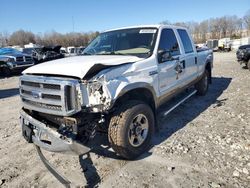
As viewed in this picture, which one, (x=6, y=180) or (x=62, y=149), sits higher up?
(x=62, y=149)

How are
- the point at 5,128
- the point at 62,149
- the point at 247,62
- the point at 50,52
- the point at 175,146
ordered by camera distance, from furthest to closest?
1. the point at 50,52
2. the point at 247,62
3. the point at 5,128
4. the point at 175,146
5. the point at 62,149

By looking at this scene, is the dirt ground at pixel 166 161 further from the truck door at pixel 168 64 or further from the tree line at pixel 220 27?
the tree line at pixel 220 27

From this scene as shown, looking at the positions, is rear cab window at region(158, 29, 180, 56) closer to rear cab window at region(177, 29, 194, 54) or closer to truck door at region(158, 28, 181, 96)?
truck door at region(158, 28, 181, 96)

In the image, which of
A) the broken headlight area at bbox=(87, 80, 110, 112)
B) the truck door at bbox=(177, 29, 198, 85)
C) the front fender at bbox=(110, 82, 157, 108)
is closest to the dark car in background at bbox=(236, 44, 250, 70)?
the truck door at bbox=(177, 29, 198, 85)

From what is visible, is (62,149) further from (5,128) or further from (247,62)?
(247,62)

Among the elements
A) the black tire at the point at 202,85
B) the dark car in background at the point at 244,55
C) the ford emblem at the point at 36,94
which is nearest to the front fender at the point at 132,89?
the ford emblem at the point at 36,94

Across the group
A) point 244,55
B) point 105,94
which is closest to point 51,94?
point 105,94

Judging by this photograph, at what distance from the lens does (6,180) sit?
3697mm

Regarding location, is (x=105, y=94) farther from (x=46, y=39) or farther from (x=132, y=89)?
(x=46, y=39)

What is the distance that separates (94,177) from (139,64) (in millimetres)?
1816

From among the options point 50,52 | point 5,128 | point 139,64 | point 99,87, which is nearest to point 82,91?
point 99,87

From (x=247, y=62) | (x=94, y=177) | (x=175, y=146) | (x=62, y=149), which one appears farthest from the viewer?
(x=247, y=62)

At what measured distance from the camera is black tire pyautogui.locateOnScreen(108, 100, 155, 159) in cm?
371

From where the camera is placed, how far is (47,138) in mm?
3555
